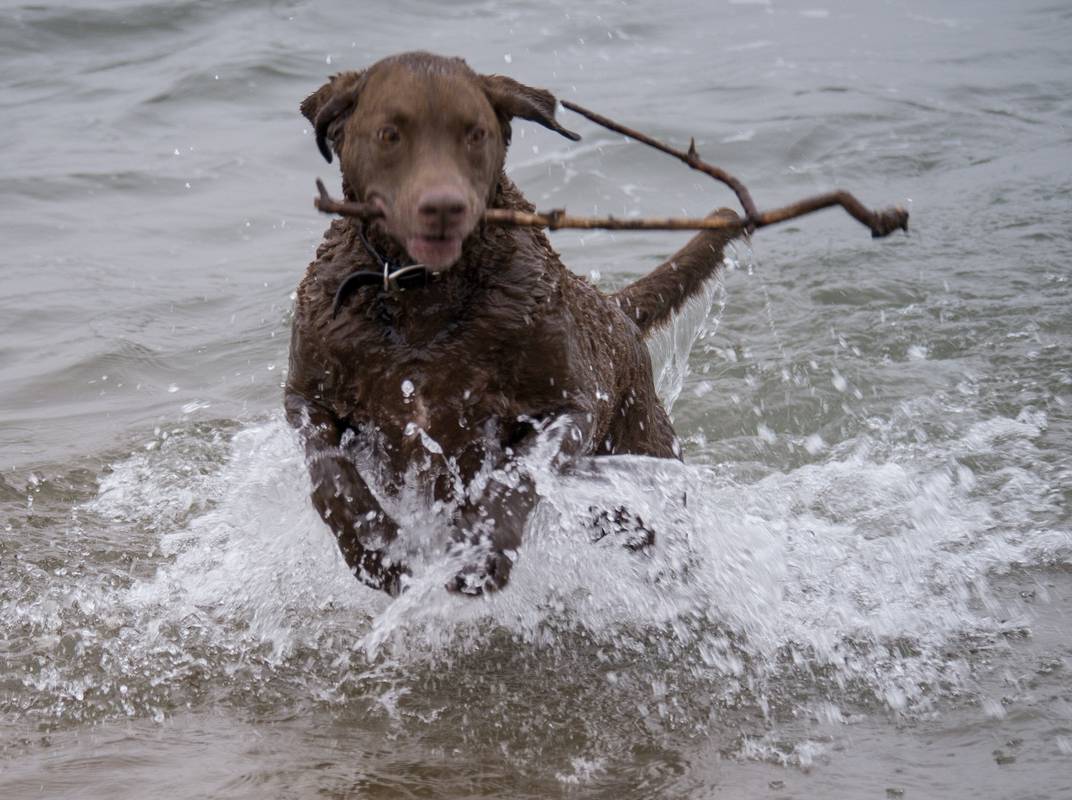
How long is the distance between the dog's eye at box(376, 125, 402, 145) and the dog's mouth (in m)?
0.28

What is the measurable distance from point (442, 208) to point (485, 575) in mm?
1147

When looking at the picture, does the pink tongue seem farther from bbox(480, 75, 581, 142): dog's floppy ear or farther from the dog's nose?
bbox(480, 75, 581, 142): dog's floppy ear

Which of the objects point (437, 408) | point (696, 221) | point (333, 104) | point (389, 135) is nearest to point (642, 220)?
point (696, 221)

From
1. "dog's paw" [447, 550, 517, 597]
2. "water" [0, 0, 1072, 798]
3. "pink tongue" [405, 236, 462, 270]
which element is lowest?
"water" [0, 0, 1072, 798]

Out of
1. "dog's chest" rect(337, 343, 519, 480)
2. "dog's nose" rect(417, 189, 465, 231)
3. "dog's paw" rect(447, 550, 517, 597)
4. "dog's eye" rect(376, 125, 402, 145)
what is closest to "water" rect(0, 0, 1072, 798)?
"dog's paw" rect(447, 550, 517, 597)

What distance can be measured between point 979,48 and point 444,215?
14.8 metres

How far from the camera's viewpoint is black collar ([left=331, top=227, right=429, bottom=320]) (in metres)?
4.16

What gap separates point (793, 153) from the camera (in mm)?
12859

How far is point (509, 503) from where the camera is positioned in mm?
4316

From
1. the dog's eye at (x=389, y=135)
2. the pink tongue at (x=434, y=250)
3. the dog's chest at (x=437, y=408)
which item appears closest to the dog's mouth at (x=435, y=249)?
the pink tongue at (x=434, y=250)

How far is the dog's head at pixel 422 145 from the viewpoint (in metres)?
3.85

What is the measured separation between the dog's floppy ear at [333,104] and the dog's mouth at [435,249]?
530 mm

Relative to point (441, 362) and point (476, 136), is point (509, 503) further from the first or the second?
point (476, 136)

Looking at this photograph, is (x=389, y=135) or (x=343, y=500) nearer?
(x=389, y=135)
